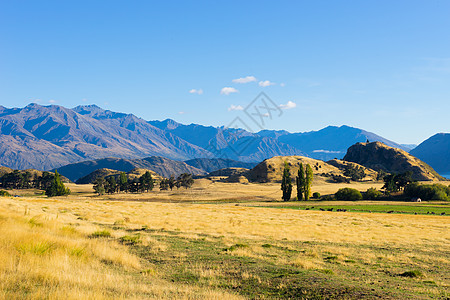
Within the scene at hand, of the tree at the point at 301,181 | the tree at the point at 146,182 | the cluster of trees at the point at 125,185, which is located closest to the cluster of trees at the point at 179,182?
the cluster of trees at the point at 125,185

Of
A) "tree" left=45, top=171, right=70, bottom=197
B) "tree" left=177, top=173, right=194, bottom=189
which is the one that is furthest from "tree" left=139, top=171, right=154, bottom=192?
"tree" left=45, top=171, right=70, bottom=197

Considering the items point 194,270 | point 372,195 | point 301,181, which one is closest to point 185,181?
point 301,181

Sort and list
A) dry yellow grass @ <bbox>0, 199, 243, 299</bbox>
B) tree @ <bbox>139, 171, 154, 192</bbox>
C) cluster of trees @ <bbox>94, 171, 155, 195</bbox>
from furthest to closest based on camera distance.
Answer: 1. tree @ <bbox>139, 171, 154, 192</bbox>
2. cluster of trees @ <bbox>94, 171, 155, 195</bbox>
3. dry yellow grass @ <bbox>0, 199, 243, 299</bbox>

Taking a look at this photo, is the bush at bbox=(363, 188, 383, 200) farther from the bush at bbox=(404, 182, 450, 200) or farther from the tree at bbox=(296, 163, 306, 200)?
the tree at bbox=(296, 163, 306, 200)

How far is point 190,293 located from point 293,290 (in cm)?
385

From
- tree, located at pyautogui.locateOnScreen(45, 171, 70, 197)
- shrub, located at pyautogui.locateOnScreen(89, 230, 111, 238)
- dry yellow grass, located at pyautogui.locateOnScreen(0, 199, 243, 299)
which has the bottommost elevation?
tree, located at pyautogui.locateOnScreen(45, 171, 70, 197)

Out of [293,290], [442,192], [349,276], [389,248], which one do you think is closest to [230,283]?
[293,290]

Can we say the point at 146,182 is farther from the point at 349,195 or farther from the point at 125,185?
the point at 349,195

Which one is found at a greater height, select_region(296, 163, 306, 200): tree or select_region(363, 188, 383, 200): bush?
select_region(296, 163, 306, 200): tree

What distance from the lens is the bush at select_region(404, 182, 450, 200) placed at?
113m

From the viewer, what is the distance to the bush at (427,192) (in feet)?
372

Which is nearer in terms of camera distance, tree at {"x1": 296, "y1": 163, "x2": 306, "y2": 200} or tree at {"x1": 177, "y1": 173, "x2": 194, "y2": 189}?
tree at {"x1": 296, "y1": 163, "x2": 306, "y2": 200}

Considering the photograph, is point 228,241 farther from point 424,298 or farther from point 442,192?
point 442,192

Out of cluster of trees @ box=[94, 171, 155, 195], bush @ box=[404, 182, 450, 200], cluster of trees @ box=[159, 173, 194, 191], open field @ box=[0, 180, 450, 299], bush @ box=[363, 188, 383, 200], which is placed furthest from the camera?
cluster of trees @ box=[159, 173, 194, 191]
